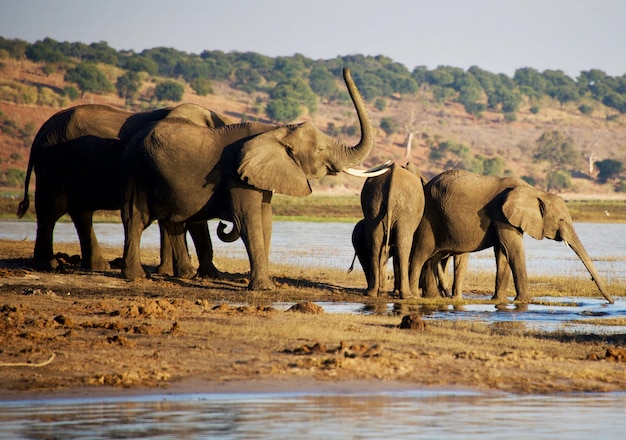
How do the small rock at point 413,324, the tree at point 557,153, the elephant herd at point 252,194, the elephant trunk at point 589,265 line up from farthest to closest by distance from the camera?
1. the tree at point 557,153
2. the elephant trunk at point 589,265
3. the elephant herd at point 252,194
4. the small rock at point 413,324

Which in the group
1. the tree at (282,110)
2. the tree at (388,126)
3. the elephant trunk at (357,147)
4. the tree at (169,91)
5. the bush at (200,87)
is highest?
the bush at (200,87)

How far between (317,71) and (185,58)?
17104 millimetres

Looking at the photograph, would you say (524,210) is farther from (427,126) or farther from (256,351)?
(427,126)

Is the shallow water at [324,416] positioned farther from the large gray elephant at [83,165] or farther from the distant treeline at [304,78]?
the distant treeline at [304,78]

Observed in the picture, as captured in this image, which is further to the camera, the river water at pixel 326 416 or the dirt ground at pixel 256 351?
the dirt ground at pixel 256 351

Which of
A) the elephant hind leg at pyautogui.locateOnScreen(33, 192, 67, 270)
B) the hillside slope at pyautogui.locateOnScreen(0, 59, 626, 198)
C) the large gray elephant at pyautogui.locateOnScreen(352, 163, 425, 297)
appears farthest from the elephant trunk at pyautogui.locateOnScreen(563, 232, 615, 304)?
the hillside slope at pyautogui.locateOnScreen(0, 59, 626, 198)

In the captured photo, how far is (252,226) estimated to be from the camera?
61.8ft

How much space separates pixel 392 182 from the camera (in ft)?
62.2

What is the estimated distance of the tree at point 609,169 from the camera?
98.4m

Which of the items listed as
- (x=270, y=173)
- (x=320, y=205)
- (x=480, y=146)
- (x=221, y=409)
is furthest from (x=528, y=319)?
(x=480, y=146)

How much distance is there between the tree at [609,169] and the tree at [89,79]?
4220 cm

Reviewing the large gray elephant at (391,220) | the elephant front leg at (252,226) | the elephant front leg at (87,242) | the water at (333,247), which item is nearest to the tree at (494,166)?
the water at (333,247)

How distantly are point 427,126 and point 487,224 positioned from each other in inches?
3901

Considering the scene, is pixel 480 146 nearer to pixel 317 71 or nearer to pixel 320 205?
pixel 317 71
